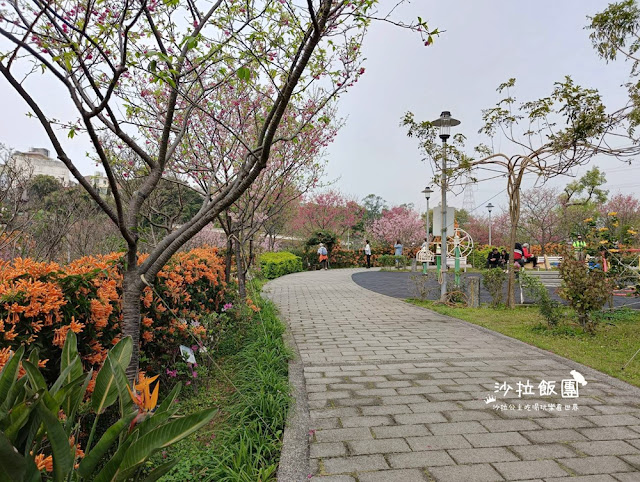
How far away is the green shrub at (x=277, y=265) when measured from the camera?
16156 millimetres

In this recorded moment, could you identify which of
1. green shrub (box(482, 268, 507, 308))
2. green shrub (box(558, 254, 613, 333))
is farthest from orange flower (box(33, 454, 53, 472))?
green shrub (box(482, 268, 507, 308))

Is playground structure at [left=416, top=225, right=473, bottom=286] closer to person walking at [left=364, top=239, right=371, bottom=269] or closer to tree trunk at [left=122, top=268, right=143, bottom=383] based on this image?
person walking at [left=364, top=239, right=371, bottom=269]

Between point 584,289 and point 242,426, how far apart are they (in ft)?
17.1

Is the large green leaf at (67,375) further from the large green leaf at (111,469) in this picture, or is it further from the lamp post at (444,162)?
the lamp post at (444,162)

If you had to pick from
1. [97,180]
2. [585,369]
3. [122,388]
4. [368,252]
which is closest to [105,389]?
[122,388]

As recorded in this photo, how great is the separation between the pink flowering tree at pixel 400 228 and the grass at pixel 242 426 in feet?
93.3

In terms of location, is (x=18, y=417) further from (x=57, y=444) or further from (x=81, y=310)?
(x=81, y=310)

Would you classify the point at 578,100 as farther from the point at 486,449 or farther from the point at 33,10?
the point at 33,10

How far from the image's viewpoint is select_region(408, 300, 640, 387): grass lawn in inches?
171

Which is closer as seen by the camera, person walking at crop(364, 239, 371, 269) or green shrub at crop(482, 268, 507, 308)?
green shrub at crop(482, 268, 507, 308)

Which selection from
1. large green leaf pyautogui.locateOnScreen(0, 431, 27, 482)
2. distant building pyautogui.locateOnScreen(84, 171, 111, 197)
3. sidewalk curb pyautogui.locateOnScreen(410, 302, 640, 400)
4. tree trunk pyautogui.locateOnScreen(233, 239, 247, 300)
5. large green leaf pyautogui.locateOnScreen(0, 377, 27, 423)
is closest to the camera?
large green leaf pyautogui.locateOnScreen(0, 431, 27, 482)

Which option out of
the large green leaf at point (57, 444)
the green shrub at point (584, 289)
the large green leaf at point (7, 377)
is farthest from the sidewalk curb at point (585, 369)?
the large green leaf at point (7, 377)

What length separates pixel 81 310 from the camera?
240 cm

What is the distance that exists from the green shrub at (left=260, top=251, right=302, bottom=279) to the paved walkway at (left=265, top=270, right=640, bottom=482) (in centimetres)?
1061
